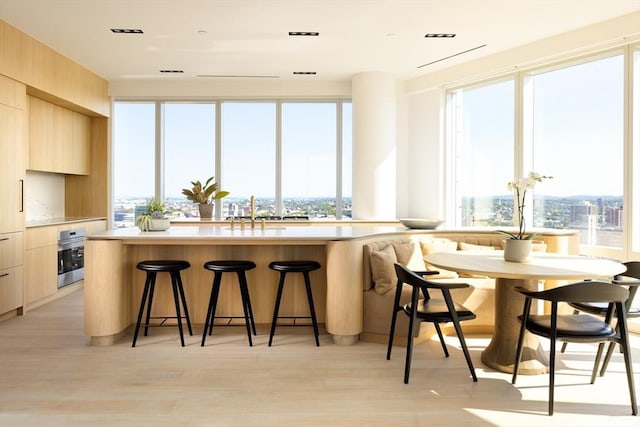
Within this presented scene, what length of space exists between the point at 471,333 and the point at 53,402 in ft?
11.4

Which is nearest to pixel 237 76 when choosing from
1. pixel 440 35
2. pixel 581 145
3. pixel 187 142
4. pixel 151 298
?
pixel 187 142

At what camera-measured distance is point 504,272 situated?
9.62 feet

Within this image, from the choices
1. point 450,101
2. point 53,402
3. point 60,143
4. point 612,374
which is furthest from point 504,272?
point 60,143

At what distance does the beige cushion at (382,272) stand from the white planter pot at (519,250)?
3.38 feet

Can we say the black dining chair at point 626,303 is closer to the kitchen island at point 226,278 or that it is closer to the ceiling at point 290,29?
the kitchen island at point 226,278

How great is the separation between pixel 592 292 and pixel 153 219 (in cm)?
357

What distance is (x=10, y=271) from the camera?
15.8ft

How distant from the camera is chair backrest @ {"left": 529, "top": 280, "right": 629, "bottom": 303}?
260 cm

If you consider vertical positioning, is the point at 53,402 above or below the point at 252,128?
below

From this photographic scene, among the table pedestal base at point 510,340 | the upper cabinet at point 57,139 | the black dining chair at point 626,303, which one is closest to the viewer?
the black dining chair at point 626,303

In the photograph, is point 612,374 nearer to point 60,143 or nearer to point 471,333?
point 471,333

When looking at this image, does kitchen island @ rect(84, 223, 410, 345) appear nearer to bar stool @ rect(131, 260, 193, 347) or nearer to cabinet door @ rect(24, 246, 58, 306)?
bar stool @ rect(131, 260, 193, 347)

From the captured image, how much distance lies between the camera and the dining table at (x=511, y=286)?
3.07 metres

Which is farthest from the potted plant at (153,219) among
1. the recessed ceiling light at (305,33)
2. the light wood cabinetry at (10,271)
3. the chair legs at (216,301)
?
the recessed ceiling light at (305,33)
